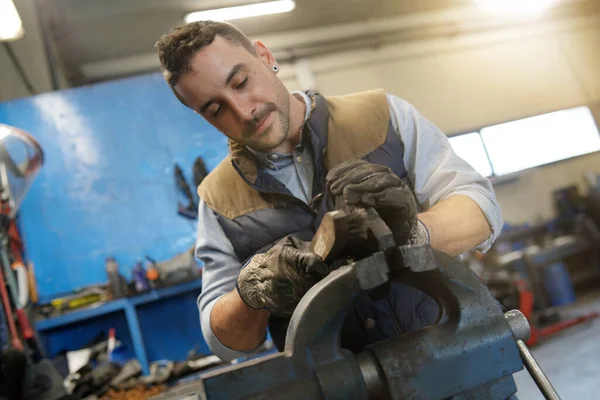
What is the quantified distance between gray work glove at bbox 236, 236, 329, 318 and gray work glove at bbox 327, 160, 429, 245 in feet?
0.32

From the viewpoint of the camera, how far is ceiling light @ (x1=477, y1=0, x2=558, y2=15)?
5559 millimetres

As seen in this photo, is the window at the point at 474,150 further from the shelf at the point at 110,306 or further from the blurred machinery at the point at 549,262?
the shelf at the point at 110,306

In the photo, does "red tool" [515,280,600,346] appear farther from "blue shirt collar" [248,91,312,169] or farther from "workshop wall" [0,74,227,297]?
"blue shirt collar" [248,91,312,169]

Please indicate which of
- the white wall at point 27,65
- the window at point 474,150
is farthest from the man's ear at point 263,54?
the window at point 474,150

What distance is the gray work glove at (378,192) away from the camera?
0.62m

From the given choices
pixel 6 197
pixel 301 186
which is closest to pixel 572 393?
pixel 301 186

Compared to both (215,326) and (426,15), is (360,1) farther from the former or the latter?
(215,326)

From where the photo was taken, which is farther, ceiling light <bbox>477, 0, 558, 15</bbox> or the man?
ceiling light <bbox>477, 0, 558, 15</bbox>

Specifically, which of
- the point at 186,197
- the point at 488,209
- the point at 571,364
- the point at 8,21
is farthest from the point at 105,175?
the point at 571,364

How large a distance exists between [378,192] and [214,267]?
0.60 meters

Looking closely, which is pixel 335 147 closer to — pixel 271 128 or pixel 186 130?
pixel 271 128

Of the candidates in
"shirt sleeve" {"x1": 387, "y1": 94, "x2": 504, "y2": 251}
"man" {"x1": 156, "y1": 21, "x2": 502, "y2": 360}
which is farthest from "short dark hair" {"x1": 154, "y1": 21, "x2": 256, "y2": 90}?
"shirt sleeve" {"x1": 387, "y1": 94, "x2": 504, "y2": 251}

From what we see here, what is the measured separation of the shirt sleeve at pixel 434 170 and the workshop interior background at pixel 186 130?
1.79m

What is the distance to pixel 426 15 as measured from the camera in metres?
5.43
